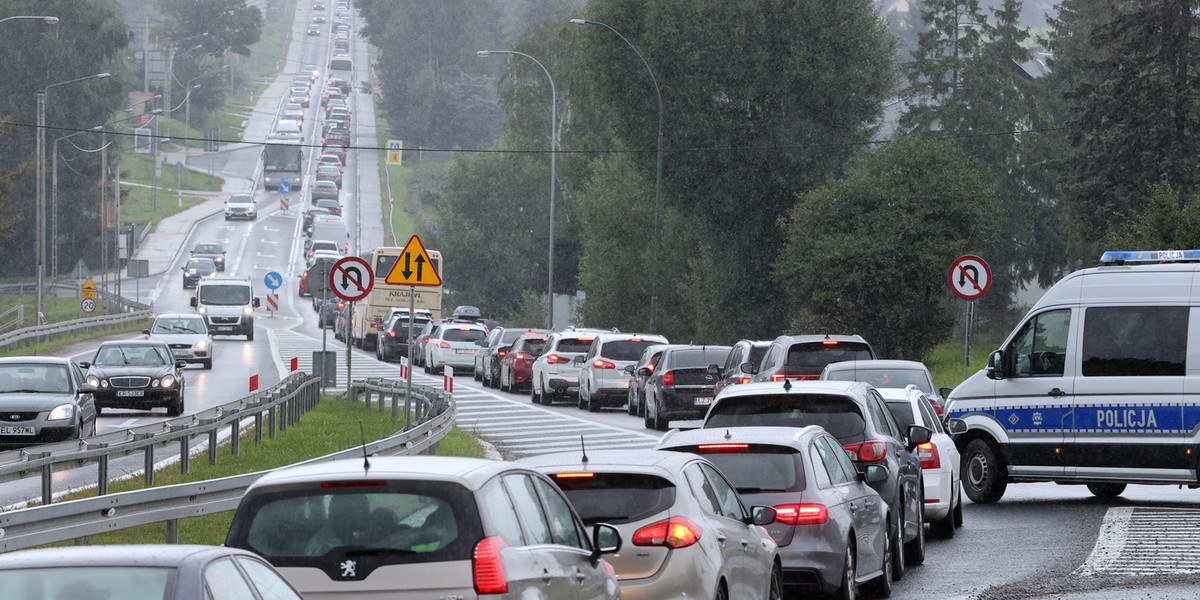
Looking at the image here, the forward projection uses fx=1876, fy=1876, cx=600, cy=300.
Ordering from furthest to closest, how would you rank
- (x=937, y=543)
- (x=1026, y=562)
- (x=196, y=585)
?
(x=937, y=543), (x=1026, y=562), (x=196, y=585)

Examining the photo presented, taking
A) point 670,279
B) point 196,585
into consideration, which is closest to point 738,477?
point 196,585

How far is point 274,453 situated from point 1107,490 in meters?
10.4

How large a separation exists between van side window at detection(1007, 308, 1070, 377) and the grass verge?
23.9ft

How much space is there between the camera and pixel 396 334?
59.1 m

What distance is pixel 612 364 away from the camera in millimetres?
38125

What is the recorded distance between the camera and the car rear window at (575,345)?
41.0 meters

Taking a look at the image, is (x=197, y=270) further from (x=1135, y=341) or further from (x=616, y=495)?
(x=616, y=495)

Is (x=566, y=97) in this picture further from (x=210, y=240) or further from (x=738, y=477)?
(x=738, y=477)

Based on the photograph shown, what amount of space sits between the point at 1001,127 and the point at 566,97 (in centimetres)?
1822

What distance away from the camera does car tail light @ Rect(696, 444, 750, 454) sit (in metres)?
12.1

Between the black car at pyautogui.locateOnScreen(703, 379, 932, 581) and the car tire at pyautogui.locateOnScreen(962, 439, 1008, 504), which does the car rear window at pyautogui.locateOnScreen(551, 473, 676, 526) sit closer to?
the black car at pyautogui.locateOnScreen(703, 379, 932, 581)

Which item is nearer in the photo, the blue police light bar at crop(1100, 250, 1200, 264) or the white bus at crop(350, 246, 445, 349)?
the blue police light bar at crop(1100, 250, 1200, 264)

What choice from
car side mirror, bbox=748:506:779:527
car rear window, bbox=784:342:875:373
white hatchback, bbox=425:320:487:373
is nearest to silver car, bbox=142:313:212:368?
white hatchback, bbox=425:320:487:373

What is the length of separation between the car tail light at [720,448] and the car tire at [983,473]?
8.65 metres
